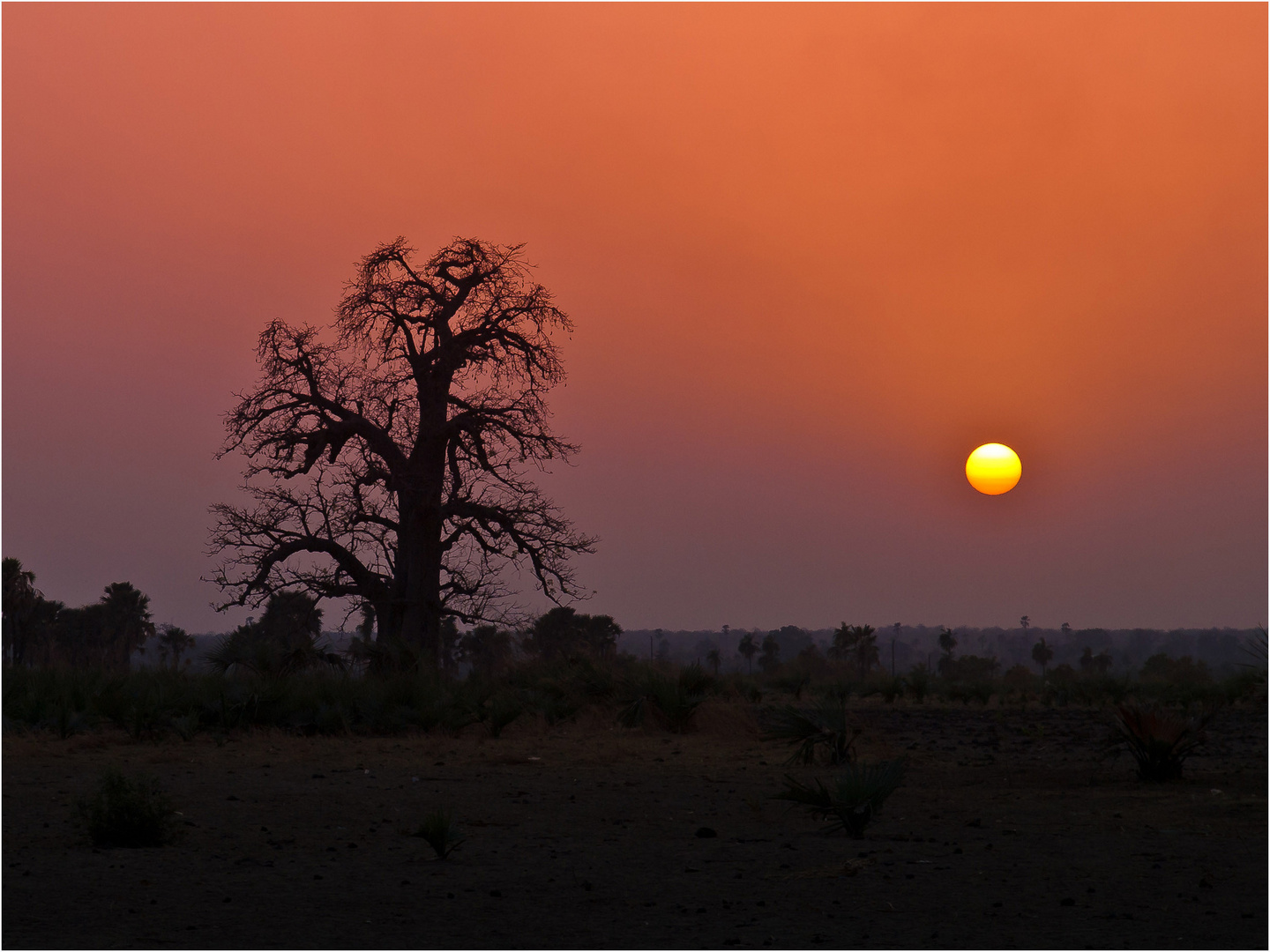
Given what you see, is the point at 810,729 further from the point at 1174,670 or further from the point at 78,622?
the point at 78,622

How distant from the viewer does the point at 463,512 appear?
2164cm

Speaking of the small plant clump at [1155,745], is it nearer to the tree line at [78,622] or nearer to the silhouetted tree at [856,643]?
the tree line at [78,622]

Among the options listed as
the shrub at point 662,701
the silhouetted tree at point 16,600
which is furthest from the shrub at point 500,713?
the silhouetted tree at point 16,600

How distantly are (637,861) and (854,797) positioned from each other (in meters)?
1.47

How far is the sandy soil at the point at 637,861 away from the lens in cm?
506

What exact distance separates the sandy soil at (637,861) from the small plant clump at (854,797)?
0.14 m

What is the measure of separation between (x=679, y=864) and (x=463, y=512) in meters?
15.6

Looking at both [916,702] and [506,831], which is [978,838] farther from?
[916,702]

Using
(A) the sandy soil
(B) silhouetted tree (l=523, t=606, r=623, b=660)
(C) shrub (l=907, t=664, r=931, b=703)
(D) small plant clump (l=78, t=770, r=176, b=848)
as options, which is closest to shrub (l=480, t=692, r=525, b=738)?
(A) the sandy soil

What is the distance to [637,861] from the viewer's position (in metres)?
6.67

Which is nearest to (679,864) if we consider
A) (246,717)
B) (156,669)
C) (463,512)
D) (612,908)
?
(612,908)

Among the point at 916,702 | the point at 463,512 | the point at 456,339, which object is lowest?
the point at 916,702

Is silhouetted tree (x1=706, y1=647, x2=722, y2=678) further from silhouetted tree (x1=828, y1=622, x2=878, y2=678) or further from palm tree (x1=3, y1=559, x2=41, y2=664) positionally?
palm tree (x1=3, y1=559, x2=41, y2=664)

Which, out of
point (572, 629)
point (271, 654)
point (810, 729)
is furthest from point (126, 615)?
point (810, 729)
